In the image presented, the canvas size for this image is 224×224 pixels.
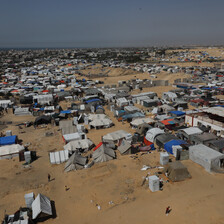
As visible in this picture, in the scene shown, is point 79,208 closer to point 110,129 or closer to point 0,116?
point 110,129

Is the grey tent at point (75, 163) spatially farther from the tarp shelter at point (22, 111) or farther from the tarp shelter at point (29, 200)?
the tarp shelter at point (22, 111)

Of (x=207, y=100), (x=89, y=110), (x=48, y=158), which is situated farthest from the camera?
(x=207, y=100)

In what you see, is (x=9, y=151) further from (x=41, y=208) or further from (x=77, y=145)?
(x=41, y=208)

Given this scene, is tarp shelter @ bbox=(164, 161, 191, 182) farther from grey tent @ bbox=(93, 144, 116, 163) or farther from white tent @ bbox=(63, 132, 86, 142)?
white tent @ bbox=(63, 132, 86, 142)

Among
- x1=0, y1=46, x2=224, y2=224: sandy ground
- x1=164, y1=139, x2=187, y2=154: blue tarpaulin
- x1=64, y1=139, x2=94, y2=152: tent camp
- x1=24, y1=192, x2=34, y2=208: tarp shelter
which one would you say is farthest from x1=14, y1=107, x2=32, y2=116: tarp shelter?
x1=164, y1=139, x2=187, y2=154: blue tarpaulin

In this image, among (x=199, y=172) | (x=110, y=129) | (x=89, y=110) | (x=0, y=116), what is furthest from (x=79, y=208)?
(x=0, y=116)

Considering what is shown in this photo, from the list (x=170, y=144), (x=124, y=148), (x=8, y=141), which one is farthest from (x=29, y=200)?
(x=170, y=144)

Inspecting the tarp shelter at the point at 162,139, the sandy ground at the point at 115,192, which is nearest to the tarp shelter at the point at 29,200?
the sandy ground at the point at 115,192
